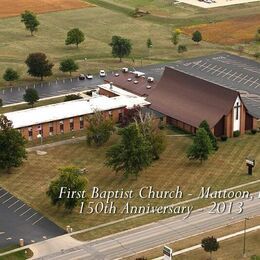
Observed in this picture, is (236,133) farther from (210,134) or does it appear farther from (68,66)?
(68,66)

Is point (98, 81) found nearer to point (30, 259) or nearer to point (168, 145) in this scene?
point (168, 145)

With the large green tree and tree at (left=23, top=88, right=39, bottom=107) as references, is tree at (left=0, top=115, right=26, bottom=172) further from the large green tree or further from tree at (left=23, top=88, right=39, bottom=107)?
the large green tree

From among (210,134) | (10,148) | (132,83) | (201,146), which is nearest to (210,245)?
(201,146)

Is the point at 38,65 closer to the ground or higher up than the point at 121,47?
closer to the ground

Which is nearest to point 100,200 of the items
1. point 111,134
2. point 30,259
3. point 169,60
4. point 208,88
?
Result: point 30,259

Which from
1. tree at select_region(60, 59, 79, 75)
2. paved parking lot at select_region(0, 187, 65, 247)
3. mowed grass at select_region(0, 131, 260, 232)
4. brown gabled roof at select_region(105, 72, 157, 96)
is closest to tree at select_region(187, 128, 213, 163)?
mowed grass at select_region(0, 131, 260, 232)

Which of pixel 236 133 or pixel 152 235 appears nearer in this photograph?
pixel 152 235

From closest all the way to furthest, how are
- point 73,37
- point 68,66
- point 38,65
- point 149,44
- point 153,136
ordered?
point 153,136, point 38,65, point 68,66, point 149,44, point 73,37
